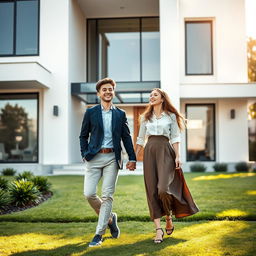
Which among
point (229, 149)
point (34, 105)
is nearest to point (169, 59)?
point (229, 149)

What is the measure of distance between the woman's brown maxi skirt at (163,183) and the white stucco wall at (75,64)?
8.83 meters

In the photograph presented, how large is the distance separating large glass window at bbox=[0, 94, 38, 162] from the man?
9.35 meters

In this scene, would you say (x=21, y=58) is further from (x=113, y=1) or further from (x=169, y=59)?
(x=169, y=59)

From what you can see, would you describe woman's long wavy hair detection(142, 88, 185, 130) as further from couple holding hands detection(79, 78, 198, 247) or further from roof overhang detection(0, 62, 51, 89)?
roof overhang detection(0, 62, 51, 89)

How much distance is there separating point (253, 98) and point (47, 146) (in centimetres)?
820

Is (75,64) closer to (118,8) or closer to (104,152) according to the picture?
(118,8)

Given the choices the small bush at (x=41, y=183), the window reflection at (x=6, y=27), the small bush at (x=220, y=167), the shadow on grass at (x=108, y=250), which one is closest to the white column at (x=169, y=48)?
the small bush at (x=220, y=167)

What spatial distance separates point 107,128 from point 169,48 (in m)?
9.30

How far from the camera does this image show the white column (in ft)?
41.7

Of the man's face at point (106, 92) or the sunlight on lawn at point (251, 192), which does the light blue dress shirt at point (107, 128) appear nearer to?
the man's face at point (106, 92)

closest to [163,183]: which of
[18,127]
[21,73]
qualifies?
[21,73]

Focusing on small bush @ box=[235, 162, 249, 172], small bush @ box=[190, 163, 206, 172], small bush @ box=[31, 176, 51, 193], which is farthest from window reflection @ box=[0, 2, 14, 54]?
small bush @ box=[235, 162, 249, 172]

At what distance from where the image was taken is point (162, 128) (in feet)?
14.0

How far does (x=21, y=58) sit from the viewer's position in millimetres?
13141
